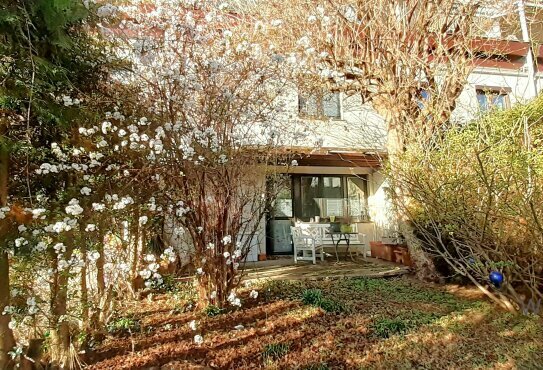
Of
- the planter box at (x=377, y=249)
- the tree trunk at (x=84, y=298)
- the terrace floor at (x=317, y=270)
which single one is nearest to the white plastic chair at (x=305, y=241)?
the terrace floor at (x=317, y=270)

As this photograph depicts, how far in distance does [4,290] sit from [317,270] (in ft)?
18.7

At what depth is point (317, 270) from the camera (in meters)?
7.30

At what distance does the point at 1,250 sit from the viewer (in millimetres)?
2572

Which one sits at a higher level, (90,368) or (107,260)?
(107,260)

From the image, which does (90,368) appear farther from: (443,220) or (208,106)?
(443,220)

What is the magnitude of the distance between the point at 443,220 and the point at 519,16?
6.14 m

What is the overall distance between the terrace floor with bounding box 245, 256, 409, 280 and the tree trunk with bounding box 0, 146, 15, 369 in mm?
4029

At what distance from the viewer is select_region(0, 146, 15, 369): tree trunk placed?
2656mm

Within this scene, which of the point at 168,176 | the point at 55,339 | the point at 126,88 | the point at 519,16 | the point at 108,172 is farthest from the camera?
the point at 519,16

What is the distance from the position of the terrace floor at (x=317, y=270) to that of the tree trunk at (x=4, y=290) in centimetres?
403

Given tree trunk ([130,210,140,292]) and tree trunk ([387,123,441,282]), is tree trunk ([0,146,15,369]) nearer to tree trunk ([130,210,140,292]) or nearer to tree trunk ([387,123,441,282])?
tree trunk ([130,210,140,292])

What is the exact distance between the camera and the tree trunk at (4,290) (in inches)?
105

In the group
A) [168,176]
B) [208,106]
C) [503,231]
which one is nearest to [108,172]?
[168,176]

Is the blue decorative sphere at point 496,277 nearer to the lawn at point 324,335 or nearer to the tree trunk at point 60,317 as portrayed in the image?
the lawn at point 324,335
